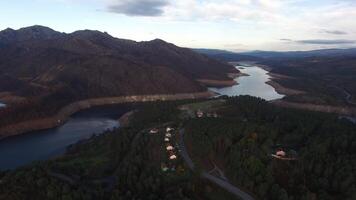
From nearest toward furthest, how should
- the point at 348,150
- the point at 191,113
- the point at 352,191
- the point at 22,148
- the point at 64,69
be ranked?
the point at 352,191
the point at 348,150
the point at 22,148
the point at 191,113
the point at 64,69

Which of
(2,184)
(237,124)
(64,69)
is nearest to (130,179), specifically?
(2,184)

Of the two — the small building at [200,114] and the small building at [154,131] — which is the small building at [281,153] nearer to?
the small building at [154,131]

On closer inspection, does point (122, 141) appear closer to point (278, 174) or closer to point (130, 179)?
point (130, 179)

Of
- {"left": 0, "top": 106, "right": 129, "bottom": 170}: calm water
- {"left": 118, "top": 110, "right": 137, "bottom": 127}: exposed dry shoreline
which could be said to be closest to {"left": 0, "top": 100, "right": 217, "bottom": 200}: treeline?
{"left": 0, "top": 106, "right": 129, "bottom": 170}: calm water

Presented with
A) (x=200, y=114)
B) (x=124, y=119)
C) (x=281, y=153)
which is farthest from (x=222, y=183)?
(x=124, y=119)

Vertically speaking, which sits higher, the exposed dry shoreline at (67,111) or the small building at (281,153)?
the small building at (281,153)

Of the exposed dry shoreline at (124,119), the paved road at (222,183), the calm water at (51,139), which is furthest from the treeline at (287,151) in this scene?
the exposed dry shoreline at (124,119)

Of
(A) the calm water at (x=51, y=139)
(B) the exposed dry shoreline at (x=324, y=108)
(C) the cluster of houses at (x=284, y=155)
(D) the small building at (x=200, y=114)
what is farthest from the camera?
(B) the exposed dry shoreline at (x=324, y=108)

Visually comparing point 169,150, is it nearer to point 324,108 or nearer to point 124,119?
point 124,119
